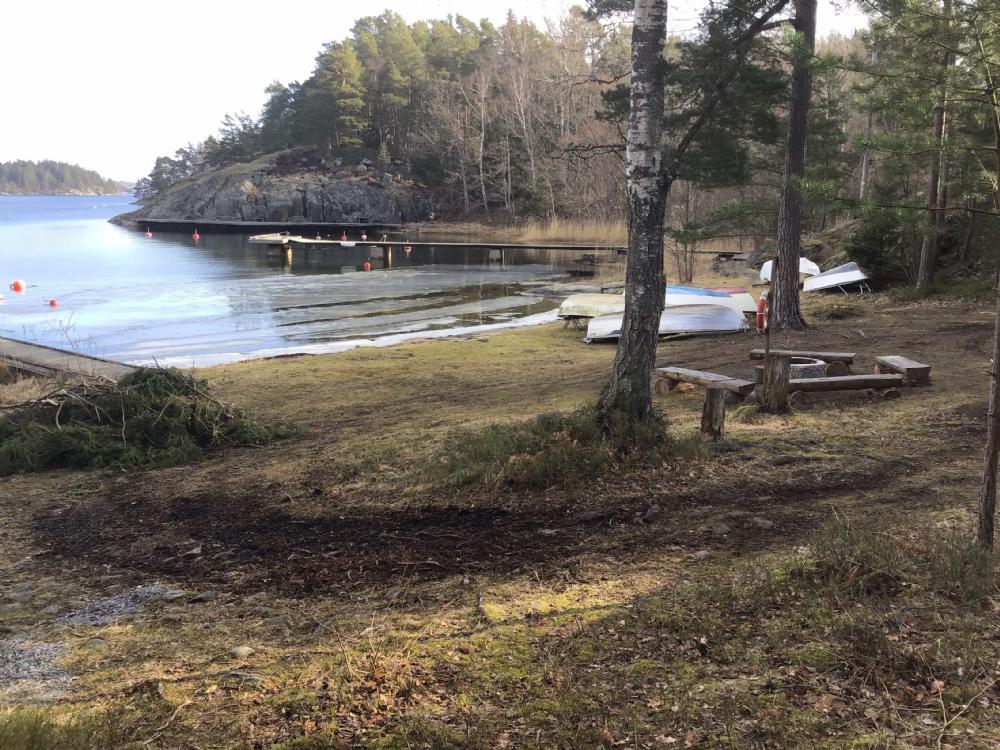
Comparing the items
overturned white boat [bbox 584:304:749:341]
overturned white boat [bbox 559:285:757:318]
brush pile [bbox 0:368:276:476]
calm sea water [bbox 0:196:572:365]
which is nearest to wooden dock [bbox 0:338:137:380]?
calm sea water [bbox 0:196:572:365]

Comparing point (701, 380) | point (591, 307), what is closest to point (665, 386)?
point (701, 380)

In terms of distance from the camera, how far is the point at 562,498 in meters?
5.13

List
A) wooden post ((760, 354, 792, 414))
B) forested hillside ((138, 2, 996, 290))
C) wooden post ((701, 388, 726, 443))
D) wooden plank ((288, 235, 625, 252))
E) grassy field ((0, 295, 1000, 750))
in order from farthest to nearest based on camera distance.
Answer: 1. wooden plank ((288, 235, 625, 252))
2. forested hillside ((138, 2, 996, 290))
3. wooden post ((760, 354, 792, 414))
4. wooden post ((701, 388, 726, 443))
5. grassy field ((0, 295, 1000, 750))

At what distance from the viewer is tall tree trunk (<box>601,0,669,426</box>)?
219 inches

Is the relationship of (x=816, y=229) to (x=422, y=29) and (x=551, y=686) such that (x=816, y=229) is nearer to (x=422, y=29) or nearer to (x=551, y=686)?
(x=551, y=686)

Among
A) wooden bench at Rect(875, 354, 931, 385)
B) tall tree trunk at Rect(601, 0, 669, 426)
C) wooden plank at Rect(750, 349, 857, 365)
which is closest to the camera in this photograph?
tall tree trunk at Rect(601, 0, 669, 426)

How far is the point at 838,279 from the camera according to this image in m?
18.0

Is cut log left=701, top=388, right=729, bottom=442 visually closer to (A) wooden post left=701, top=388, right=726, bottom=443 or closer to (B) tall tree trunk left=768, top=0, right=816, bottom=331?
(A) wooden post left=701, top=388, right=726, bottom=443

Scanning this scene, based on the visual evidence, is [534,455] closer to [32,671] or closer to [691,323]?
[32,671]

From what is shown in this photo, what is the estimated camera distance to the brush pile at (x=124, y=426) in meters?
7.07

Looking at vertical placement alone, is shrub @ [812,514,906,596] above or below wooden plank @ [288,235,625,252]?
below

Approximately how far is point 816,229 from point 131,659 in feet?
108

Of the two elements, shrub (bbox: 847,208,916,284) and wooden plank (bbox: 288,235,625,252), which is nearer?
shrub (bbox: 847,208,916,284)

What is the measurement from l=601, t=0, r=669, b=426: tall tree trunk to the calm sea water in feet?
36.3
